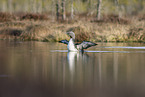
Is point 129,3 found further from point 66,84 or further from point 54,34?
point 66,84

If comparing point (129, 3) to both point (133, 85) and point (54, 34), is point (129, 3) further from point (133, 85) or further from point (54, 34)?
point (133, 85)

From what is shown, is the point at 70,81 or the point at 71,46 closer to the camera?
the point at 70,81

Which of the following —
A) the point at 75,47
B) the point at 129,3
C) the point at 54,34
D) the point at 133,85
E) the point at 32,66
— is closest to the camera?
the point at 133,85

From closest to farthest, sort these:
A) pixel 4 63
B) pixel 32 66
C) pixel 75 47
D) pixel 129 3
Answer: pixel 32 66 < pixel 4 63 < pixel 75 47 < pixel 129 3

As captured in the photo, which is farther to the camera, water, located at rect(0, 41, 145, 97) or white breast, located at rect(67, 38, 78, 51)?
white breast, located at rect(67, 38, 78, 51)

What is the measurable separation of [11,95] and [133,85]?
266cm

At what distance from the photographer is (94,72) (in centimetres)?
958

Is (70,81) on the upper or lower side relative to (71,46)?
lower

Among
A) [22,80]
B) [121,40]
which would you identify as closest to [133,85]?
[22,80]

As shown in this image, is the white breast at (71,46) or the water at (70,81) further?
the white breast at (71,46)

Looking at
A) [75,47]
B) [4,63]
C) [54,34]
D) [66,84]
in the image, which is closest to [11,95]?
[66,84]

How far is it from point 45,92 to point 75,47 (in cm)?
940

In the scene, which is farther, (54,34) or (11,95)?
(54,34)

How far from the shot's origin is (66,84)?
766 cm
